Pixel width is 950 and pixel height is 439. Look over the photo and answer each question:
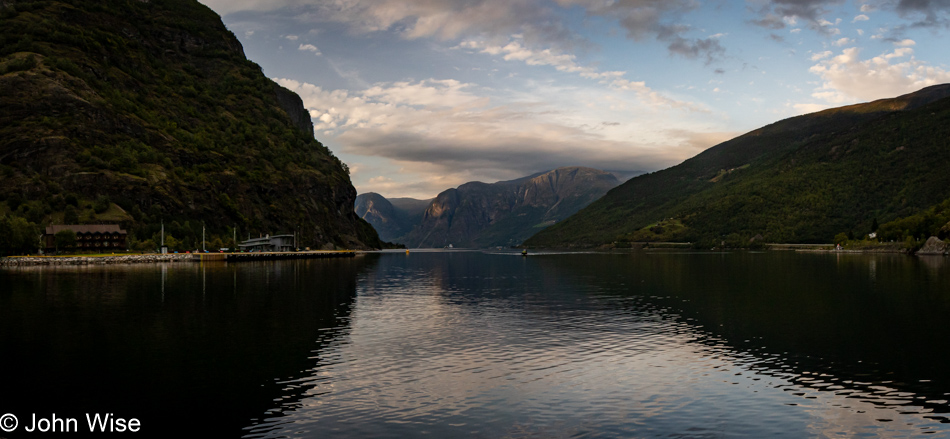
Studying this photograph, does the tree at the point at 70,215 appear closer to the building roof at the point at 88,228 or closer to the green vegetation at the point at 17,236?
the building roof at the point at 88,228

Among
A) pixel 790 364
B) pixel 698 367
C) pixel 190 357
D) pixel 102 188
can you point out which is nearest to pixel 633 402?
pixel 698 367

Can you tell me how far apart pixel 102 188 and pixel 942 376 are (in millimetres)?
222493

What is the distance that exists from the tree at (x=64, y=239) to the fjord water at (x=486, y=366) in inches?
4892

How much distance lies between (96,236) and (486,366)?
188 metres

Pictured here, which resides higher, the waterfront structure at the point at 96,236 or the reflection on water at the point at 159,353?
the waterfront structure at the point at 96,236

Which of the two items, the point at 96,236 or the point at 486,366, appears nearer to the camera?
the point at 486,366

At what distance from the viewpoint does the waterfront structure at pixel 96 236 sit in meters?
178

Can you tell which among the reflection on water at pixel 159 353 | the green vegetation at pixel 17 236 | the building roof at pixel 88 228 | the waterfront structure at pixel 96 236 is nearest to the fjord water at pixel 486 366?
the reflection on water at pixel 159 353

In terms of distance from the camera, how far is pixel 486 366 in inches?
1379

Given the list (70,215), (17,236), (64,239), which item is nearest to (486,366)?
(17,236)

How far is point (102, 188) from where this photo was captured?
199250 millimetres

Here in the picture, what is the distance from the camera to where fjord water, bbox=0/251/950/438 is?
24.8 metres

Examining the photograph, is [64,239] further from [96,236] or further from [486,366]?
[486,366]

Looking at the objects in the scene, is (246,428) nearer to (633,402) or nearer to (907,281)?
(633,402)
